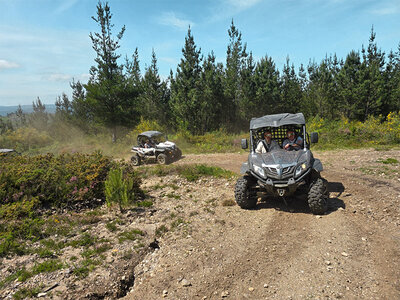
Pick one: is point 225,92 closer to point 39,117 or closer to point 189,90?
point 189,90

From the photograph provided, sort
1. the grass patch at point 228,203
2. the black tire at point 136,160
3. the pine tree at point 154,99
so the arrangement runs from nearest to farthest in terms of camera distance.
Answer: the grass patch at point 228,203, the black tire at point 136,160, the pine tree at point 154,99

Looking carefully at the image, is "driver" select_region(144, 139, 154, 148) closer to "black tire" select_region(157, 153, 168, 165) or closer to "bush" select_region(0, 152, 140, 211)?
"black tire" select_region(157, 153, 168, 165)

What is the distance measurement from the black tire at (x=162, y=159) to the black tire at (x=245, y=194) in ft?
29.4

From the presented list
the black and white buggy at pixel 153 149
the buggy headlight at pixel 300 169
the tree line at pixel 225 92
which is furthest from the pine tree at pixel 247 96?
the buggy headlight at pixel 300 169

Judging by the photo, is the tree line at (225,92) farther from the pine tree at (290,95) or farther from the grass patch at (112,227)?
the grass patch at (112,227)

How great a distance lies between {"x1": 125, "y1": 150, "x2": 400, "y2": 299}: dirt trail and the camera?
13.2 ft

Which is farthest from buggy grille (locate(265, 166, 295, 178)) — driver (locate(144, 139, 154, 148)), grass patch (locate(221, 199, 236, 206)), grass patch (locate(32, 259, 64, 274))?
driver (locate(144, 139, 154, 148))

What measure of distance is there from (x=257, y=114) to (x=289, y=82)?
10354 millimetres

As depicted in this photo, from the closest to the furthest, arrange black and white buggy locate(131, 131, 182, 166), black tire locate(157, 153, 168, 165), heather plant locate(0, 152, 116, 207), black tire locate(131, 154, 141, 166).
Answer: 1. heather plant locate(0, 152, 116, 207)
2. black tire locate(157, 153, 168, 165)
3. black and white buggy locate(131, 131, 182, 166)
4. black tire locate(131, 154, 141, 166)

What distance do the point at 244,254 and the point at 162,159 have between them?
446 inches

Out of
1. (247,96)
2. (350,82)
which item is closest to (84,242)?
(247,96)

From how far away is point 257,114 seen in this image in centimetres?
3497

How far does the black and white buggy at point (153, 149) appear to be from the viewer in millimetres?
15992

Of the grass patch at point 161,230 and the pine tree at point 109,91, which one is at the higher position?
the pine tree at point 109,91
